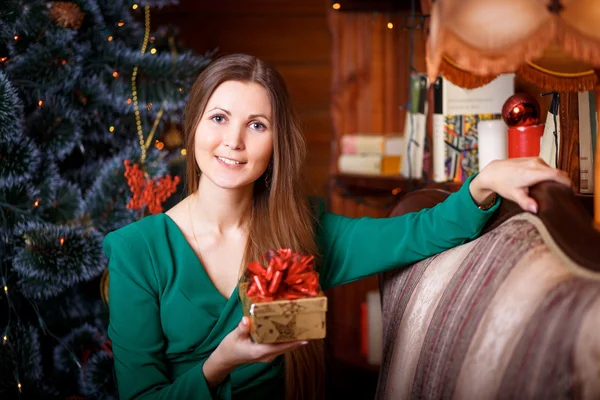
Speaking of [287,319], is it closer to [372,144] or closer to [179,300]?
[179,300]

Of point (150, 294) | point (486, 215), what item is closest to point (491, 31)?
point (486, 215)

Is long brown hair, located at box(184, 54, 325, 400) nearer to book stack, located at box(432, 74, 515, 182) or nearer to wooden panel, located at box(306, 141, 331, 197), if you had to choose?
book stack, located at box(432, 74, 515, 182)

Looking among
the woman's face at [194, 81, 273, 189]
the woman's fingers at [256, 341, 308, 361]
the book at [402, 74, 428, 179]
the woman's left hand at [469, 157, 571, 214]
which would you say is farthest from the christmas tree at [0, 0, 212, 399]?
the woman's left hand at [469, 157, 571, 214]

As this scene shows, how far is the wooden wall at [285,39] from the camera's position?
268cm

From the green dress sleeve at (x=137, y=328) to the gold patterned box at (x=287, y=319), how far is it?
10.5 inches

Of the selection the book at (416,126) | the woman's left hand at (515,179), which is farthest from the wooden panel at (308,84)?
the woman's left hand at (515,179)

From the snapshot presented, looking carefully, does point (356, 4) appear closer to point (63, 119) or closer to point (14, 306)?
point (63, 119)

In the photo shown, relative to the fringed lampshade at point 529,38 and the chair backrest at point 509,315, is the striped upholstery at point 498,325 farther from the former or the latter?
the fringed lampshade at point 529,38

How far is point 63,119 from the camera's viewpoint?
1.79m

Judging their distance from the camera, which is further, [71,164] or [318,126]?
[318,126]

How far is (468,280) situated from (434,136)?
886 millimetres

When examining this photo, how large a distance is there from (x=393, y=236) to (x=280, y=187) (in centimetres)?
30

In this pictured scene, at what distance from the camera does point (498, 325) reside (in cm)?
84

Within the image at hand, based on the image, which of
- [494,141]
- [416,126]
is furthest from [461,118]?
[416,126]
